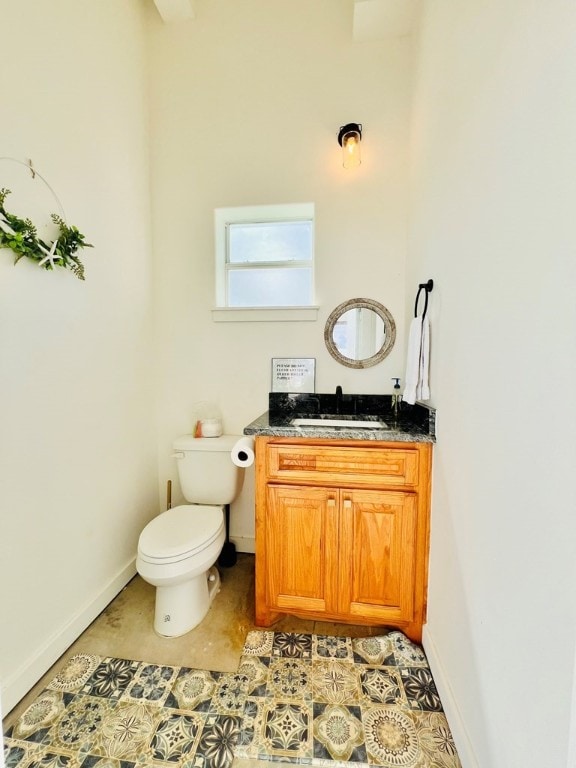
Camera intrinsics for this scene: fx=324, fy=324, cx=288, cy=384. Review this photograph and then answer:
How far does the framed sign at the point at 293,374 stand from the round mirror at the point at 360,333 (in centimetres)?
17

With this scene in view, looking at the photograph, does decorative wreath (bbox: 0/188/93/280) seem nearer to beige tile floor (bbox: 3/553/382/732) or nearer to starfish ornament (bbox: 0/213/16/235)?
starfish ornament (bbox: 0/213/16/235)

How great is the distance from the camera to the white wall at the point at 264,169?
185 cm

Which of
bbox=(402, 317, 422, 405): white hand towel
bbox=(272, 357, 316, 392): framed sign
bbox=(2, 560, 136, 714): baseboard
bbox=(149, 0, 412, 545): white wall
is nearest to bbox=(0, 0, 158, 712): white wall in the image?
bbox=(2, 560, 136, 714): baseboard

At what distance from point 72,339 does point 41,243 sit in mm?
394

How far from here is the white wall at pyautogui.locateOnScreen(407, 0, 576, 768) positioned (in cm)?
61

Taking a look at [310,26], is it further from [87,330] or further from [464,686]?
[464,686]

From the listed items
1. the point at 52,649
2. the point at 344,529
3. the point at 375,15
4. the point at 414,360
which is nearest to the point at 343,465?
the point at 344,529

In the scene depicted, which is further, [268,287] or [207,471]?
[268,287]

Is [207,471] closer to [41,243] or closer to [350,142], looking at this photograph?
[41,243]

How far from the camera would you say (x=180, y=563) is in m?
1.39

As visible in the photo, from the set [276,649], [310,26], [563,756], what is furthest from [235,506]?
[310,26]

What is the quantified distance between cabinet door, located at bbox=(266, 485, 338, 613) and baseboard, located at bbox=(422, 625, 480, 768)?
41 cm

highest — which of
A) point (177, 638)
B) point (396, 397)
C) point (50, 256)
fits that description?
point (50, 256)

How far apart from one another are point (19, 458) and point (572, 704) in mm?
1653
